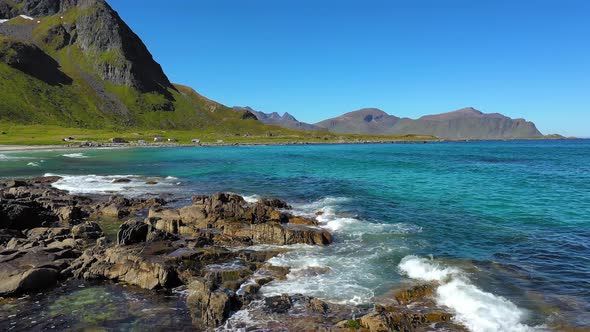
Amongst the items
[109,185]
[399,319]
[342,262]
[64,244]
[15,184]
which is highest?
[399,319]

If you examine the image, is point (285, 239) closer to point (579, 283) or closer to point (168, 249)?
point (168, 249)

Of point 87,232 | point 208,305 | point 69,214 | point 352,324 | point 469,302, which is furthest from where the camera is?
point 69,214

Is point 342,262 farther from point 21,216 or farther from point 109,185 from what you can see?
point 109,185

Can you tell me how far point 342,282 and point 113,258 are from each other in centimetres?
1503

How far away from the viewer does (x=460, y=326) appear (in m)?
18.1

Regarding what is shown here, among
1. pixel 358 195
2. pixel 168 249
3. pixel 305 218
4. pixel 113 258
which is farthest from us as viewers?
pixel 358 195

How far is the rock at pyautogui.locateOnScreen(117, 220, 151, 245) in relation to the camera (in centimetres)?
2861

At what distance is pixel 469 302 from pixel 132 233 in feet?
75.9

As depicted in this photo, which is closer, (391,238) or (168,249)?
(168,249)

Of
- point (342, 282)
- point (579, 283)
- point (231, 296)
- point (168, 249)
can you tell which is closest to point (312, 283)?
point (342, 282)

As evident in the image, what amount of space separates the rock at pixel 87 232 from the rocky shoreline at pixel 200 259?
8 centimetres

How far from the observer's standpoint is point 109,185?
61531mm

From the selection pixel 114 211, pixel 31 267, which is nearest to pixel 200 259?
pixel 31 267

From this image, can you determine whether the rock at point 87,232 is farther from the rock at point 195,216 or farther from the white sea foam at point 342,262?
the white sea foam at point 342,262
